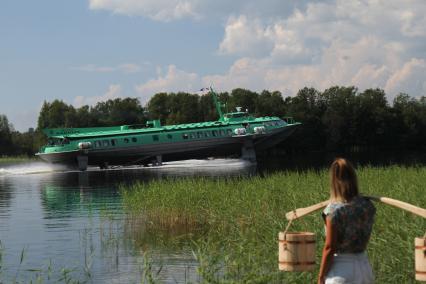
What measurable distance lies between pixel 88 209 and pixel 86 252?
11.0 m

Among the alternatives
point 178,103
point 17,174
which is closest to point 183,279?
point 17,174

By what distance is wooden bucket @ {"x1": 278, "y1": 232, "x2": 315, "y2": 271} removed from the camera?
6703 mm

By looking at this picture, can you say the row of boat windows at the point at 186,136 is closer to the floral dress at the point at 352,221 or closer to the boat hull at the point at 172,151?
the boat hull at the point at 172,151

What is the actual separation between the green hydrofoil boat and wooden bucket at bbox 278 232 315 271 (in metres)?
60.5

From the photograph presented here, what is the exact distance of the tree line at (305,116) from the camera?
11769 centimetres

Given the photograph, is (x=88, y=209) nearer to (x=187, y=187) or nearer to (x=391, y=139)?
(x=187, y=187)

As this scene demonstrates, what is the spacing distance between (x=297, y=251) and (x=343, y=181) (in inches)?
41.0

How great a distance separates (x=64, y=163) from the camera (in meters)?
68.3

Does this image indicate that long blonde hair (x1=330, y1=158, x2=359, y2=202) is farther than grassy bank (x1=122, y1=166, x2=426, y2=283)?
No

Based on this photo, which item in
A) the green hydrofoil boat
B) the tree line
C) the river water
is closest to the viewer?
the river water

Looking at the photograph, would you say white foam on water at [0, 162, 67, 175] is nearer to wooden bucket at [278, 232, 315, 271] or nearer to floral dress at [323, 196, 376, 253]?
wooden bucket at [278, 232, 315, 271]

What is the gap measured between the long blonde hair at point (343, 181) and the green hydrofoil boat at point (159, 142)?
201 ft

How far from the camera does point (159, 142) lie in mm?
69938

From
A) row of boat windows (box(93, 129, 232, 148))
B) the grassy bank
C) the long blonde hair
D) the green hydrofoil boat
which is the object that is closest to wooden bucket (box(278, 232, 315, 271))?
the long blonde hair
